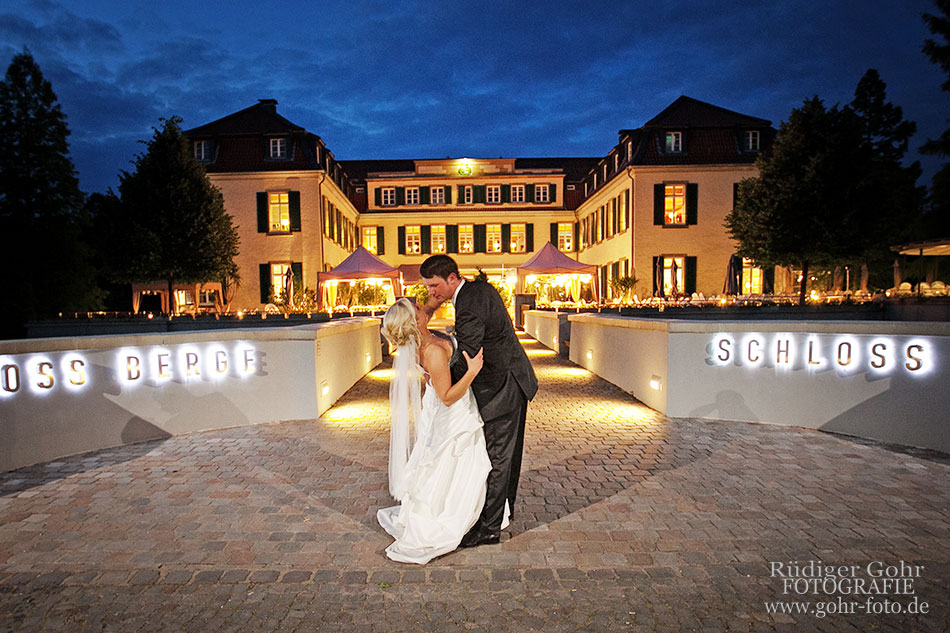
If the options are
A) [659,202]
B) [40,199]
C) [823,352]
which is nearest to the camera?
[823,352]

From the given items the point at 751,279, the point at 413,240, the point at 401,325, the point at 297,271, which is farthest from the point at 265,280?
the point at 401,325

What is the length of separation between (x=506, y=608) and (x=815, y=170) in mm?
21761

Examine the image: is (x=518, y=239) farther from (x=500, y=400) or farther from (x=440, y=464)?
(x=440, y=464)

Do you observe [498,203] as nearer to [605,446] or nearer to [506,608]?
[605,446]

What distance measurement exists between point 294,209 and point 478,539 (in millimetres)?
26040

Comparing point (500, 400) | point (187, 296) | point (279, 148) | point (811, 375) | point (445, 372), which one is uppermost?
point (279, 148)

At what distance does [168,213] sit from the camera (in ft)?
70.6

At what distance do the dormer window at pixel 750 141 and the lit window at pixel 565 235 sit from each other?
12378 millimetres

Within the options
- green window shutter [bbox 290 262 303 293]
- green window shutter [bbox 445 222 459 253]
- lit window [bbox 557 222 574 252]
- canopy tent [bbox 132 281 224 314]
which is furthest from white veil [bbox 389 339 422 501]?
lit window [bbox 557 222 574 252]

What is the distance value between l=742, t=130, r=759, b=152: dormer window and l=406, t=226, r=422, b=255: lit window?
64.5 feet

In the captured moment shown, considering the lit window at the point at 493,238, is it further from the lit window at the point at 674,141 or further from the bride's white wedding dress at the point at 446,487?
the bride's white wedding dress at the point at 446,487

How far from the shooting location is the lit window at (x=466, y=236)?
3619 centimetres

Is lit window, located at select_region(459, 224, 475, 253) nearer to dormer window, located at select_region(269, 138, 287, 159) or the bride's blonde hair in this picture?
dormer window, located at select_region(269, 138, 287, 159)

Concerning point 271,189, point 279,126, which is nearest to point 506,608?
point 271,189
